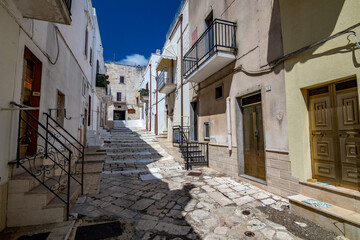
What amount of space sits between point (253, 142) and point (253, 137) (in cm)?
15

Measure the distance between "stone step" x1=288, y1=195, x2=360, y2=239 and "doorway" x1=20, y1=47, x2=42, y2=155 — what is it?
17.7 ft

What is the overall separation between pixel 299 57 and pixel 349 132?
177 cm

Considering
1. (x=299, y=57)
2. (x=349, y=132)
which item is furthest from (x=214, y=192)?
(x=299, y=57)

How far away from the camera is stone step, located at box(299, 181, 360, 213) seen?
284 centimetres

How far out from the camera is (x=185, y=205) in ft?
12.7

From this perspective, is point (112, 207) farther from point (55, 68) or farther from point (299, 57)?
point (299, 57)

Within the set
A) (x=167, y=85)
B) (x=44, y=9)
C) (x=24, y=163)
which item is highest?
(x=167, y=85)

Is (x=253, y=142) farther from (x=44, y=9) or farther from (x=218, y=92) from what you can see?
(x=44, y=9)

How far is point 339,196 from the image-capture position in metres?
3.02

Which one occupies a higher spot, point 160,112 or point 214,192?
point 160,112

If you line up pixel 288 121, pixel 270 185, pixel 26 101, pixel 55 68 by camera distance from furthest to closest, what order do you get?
pixel 55 68 → pixel 270 185 → pixel 288 121 → pixel 26 101

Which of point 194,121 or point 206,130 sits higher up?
point 194,121

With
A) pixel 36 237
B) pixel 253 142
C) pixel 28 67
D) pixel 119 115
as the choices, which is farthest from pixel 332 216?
pixel 119 115

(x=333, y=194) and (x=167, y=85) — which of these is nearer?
(x=333, y=194)
